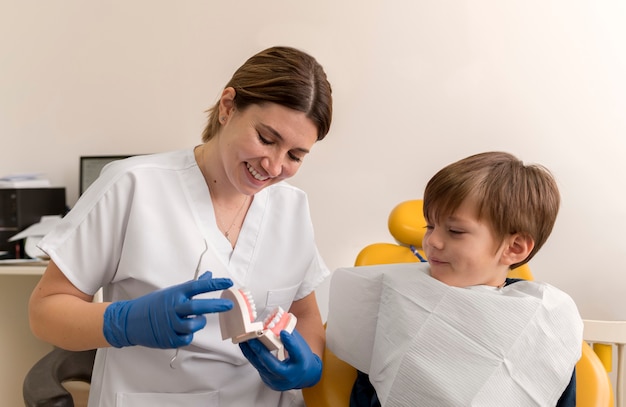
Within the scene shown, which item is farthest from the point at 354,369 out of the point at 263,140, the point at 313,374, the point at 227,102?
the point at 227,102

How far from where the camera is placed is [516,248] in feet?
3.87

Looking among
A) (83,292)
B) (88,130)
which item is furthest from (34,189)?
(83,292)

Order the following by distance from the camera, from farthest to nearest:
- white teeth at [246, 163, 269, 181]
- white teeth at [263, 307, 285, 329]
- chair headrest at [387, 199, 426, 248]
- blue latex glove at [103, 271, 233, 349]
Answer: chair headrest at [387, 199, 426, 248] → white teeth at [246, 163, 269, 181] → white teeth at [263, 307, 285, 329] → blue latex glove at [103, 271, 233, 349]

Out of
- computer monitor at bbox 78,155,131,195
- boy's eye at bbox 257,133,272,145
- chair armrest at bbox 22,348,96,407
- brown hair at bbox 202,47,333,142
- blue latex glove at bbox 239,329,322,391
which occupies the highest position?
brown hair at bbox 202,47,333,142

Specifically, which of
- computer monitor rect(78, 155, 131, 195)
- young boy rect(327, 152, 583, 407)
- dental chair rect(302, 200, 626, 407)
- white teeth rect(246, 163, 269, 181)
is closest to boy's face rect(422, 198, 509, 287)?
young boy rect(327, 152, 583, 407)

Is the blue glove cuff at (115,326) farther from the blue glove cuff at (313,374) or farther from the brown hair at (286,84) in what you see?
the brown hair at (286,84)

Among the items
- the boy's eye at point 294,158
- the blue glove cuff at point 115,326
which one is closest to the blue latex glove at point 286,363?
the blue glove cuff at point 115,326

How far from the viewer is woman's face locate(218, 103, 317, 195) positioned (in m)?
1.17

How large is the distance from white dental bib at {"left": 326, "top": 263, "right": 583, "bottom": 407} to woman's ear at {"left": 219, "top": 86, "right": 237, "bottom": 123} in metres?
0.48

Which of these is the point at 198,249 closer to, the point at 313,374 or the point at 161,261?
the point at 161,261

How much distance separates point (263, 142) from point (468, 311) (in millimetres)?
499

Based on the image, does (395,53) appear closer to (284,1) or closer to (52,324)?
(284,1)

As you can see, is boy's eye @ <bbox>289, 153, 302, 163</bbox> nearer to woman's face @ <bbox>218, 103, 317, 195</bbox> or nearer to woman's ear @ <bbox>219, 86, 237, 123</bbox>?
woman's face @ <bbox>218, 103, 317, 195</bbox>

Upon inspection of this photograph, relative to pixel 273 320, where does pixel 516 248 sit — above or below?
above
